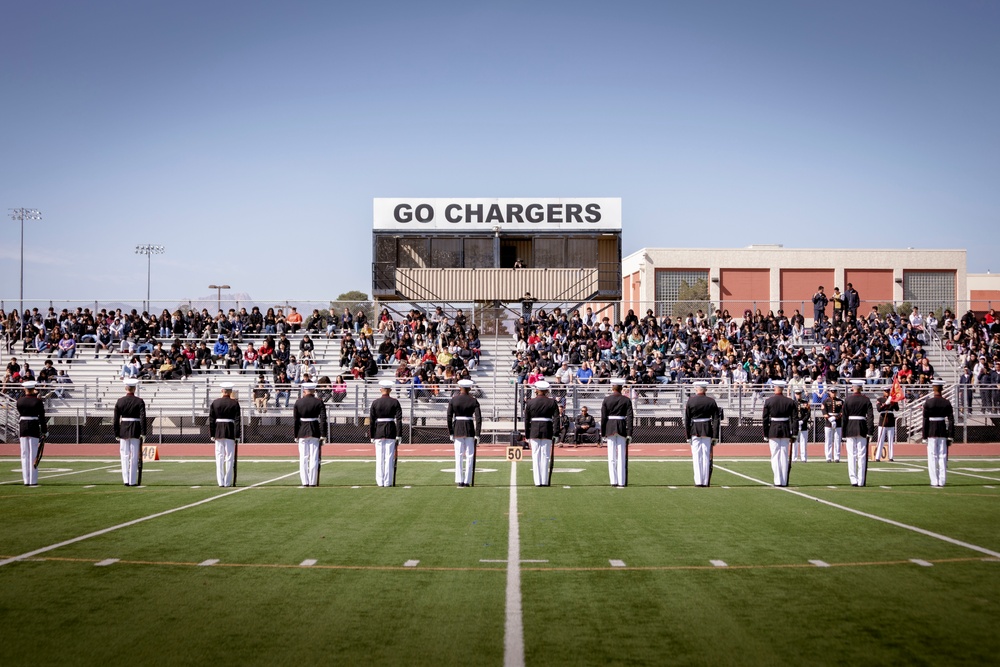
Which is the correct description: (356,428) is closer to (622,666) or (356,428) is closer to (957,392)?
(957,392)

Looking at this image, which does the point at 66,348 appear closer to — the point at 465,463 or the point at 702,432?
the point at 465,463

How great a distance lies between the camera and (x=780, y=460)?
1672 cm

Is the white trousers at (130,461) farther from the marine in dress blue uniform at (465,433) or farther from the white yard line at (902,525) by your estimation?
the white yard line at (902,525)

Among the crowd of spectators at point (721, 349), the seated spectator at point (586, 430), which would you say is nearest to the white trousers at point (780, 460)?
the seated spectator at point (586, 430)

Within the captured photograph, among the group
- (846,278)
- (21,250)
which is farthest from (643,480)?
(21,250)

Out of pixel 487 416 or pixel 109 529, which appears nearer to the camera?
pixel 109 529

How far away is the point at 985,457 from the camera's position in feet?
78.1

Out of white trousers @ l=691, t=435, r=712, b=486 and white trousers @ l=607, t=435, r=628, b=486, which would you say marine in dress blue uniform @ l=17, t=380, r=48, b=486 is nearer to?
white trousers @ l=607, t=435, r=628, b=486

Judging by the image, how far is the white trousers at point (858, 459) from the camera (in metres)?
16.6

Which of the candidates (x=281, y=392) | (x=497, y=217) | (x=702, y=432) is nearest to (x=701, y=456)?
(x=702, y=432)

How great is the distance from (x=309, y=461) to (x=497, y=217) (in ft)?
81.1

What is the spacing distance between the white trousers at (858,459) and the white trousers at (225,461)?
11442 millimetres

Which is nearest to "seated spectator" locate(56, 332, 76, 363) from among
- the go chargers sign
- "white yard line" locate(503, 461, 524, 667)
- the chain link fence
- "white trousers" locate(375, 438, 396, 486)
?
the chain link fence

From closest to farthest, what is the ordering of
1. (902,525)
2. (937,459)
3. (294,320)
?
(902,525)
(937,459)
(294,320)
